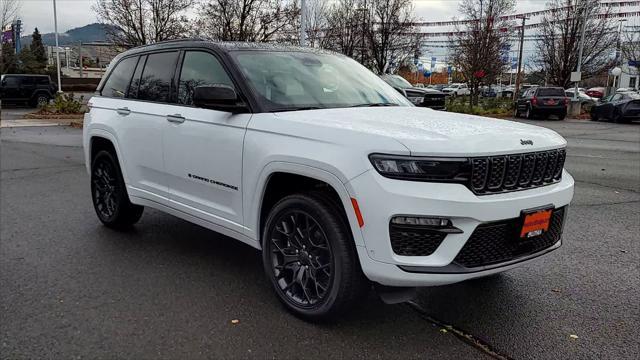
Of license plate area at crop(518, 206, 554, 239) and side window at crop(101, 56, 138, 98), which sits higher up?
side window at crop(101, 56, 138, 98)

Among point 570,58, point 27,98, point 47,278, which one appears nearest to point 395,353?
point 47,278

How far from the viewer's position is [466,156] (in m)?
3.02

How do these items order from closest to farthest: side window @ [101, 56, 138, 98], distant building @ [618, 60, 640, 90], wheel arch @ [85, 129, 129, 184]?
wheel arch @ [85, 129, 129, 184]
side window @ [101, 56, 138, 98]
distant building @ [618, 60, 640, 90]

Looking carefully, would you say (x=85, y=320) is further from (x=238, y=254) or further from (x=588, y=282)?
(x=588, y=282)

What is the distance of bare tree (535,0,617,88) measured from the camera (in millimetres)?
36219

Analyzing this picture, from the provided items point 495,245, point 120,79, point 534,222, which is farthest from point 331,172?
point 120,79

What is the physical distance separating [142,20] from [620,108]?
74.1ft

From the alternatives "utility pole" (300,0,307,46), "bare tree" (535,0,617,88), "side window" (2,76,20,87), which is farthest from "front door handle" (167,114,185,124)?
"bare tree" (535,0,617,88)

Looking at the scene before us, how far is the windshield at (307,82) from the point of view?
13.3 feet

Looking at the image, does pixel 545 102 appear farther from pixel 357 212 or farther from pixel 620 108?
pixel 357 212

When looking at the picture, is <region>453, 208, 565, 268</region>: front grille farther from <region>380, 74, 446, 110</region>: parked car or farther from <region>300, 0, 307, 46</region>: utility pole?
<region>300, 0, 307, 46</region>: utility pole

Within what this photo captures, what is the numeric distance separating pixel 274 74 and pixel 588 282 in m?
2.92

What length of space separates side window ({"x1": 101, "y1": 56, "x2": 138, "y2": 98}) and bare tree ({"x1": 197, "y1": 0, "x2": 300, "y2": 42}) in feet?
61.7

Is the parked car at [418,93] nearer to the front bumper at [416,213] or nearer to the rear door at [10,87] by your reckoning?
the front bumper at [416,213]
